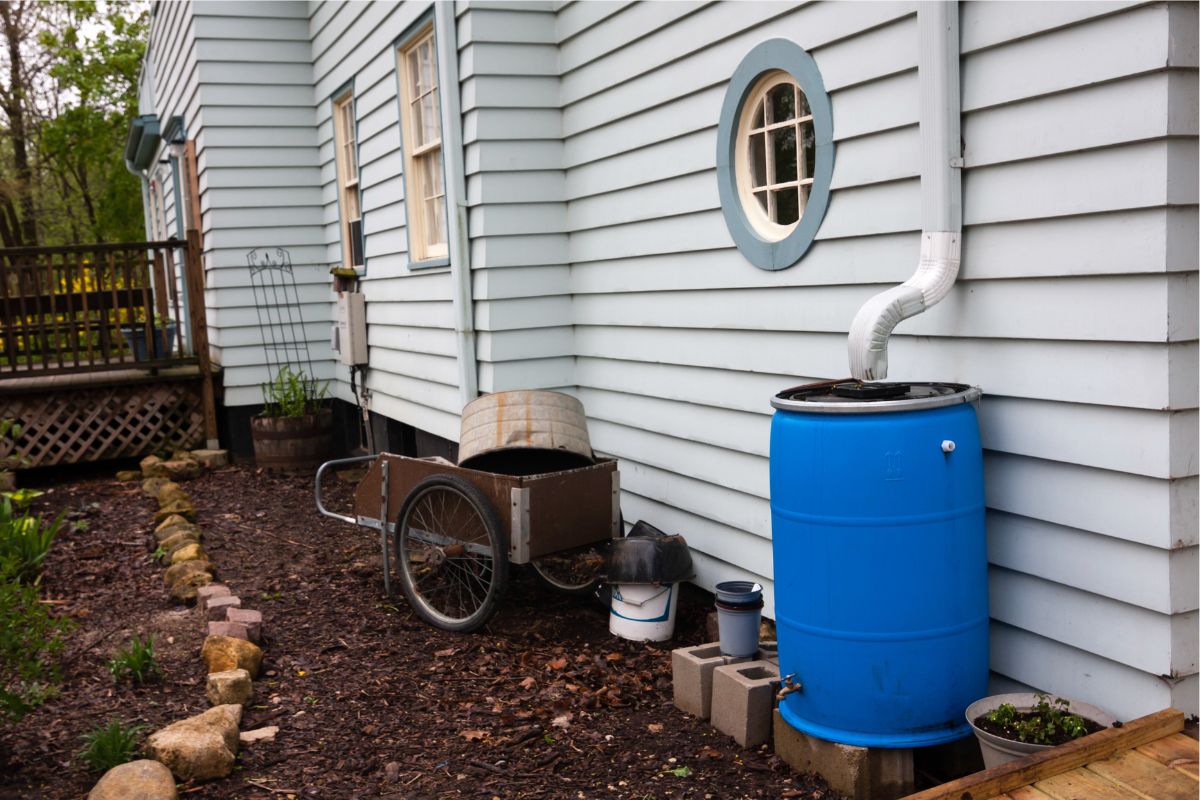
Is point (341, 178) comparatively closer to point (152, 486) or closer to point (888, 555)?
point (152, 486)

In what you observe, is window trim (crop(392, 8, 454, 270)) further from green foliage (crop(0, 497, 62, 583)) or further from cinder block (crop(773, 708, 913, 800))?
cinder block (crop(773, 708, 913, 800))

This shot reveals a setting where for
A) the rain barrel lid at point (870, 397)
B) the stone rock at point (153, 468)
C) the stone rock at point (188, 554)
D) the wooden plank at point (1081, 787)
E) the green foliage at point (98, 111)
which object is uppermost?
the green foliage at point (98, 111)

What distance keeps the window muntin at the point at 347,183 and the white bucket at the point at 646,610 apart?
17.5 feet

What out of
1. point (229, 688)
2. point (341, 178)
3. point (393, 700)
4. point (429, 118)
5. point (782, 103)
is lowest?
point (393, 700)

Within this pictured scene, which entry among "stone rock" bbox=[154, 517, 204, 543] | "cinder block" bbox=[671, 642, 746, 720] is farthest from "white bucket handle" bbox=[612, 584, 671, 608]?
"stone rock" bbox=[154, 517, 204, 543]

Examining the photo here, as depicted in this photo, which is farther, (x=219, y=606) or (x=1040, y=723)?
(x=219, y=606)

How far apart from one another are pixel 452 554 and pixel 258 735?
126cm

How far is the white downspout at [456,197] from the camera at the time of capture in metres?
6.19

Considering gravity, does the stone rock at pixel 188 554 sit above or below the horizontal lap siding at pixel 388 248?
below

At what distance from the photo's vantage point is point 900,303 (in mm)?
3221

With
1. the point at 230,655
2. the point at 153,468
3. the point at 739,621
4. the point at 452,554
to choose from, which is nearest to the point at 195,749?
the point at 230,655

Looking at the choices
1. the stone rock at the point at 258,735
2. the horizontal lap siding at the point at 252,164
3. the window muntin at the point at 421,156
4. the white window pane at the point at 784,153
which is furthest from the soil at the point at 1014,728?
the horizontal lap siding at the point at 252,164

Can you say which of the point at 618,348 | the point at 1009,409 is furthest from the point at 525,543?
the point at 1009,409

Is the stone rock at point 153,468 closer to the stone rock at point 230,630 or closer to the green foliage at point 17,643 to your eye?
the stone rock at point 230,630
